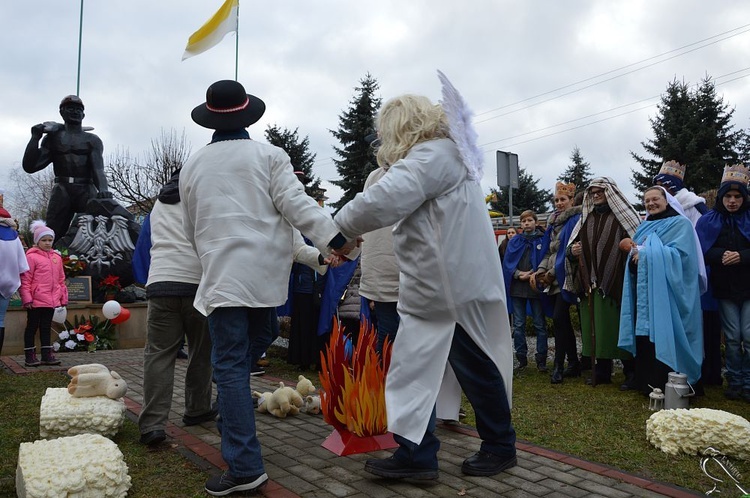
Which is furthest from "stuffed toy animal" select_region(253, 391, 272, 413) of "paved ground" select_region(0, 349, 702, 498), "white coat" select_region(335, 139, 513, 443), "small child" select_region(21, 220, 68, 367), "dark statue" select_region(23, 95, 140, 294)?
"dark statue" select_region(23, 95, 140, 294)

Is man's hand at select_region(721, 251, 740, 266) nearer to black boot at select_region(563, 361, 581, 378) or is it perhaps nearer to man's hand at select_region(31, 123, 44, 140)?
black boot at select_region(563, 361, 581, 378)

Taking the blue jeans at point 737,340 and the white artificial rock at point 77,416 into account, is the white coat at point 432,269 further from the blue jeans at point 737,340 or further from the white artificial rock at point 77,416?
the blue jeans at point 737,340

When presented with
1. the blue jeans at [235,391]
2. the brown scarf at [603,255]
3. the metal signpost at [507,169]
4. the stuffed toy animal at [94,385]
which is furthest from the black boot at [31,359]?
the metal signpost at [507,169]

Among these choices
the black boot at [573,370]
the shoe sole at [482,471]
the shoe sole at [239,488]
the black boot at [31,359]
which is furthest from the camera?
the black boot at [31,359]

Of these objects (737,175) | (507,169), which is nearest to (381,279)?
(737,175)

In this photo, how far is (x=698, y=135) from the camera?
28.3 meters

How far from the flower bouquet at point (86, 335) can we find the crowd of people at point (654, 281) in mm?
6177

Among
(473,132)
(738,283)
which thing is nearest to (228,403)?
(473,132)

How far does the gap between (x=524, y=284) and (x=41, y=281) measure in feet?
18.2

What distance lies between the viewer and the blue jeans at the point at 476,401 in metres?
3.33

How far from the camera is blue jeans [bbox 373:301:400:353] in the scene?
14.1 ft

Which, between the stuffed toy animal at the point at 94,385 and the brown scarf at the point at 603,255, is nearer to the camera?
the stuffed toy animal at the point at 94,385

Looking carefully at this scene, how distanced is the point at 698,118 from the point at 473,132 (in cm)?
2938

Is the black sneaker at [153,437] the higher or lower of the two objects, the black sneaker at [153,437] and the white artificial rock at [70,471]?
the lower
